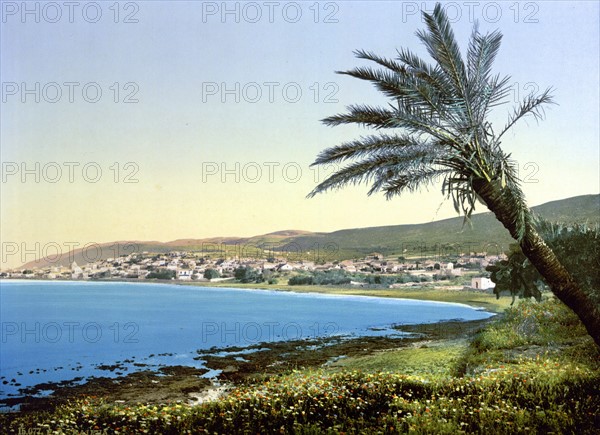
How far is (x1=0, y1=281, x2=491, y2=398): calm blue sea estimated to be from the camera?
23938 millimetres

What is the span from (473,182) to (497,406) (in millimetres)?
3868

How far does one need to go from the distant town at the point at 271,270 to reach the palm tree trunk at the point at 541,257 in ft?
108

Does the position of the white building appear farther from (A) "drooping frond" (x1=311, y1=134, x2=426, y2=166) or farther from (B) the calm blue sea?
(A) "drooping frond" (x1=311, y1=134, x2=426, y2=166)

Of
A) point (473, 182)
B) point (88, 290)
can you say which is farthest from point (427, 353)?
point (88, 290)

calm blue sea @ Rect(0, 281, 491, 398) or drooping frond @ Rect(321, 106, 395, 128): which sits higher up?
drooping frond @ Rect(321, 106, 395, 128)

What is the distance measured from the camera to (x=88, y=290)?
82500mm

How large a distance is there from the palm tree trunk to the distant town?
108 ft

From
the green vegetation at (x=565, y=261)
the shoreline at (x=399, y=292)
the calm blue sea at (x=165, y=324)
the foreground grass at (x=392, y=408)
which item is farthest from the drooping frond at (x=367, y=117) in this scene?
the shoreline at (x=399, y=292)

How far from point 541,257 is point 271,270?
51093mm

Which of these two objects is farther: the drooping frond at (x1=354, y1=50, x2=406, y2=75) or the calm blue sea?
the calm blue sea

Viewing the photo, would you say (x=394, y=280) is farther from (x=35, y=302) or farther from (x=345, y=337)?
(x=35, y=302)

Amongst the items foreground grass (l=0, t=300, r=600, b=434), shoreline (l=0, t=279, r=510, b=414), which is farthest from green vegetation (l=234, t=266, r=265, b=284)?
foreground grass (l=0, t=300, r=600, b=434)

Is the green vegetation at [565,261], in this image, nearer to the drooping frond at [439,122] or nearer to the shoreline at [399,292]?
the drooping frond at [439,122]

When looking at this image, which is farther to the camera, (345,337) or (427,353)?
(345,337)
